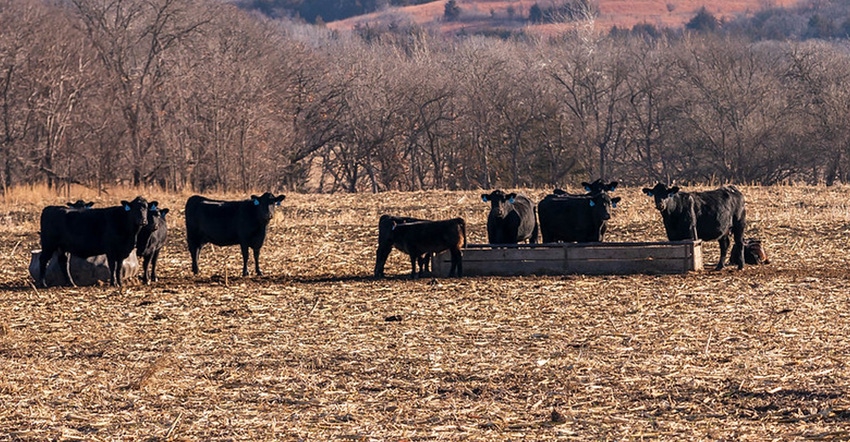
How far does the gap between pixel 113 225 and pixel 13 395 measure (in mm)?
8060

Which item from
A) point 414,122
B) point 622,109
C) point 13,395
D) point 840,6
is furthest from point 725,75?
point 840,6

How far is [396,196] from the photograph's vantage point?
125 ft

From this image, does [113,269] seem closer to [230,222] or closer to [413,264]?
[230,222]

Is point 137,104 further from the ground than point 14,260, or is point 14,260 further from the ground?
point 137,104

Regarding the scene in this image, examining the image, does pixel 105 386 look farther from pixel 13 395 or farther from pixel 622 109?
pixel 622 109

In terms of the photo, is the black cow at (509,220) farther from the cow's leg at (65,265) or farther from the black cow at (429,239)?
the cow's leg at (65,265)

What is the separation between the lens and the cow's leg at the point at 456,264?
18.7 metres

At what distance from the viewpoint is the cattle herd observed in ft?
61.0

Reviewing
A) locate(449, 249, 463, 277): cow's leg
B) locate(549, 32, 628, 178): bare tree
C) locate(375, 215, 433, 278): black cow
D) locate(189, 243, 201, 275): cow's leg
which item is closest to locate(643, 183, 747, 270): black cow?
locate(449, 249, 463, 277): cow's leg

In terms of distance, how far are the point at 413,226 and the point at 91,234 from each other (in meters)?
4.75

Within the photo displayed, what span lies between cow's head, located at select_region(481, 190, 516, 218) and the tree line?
26.2 m

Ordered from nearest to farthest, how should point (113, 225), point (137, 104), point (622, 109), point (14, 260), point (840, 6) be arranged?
point (113, 225)
point (14, 260)
point (137, 104)
point (622, 109)
point (840, 6)

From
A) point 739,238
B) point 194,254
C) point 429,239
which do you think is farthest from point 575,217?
point 194,254

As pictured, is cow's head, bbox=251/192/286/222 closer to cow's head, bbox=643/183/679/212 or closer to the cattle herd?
the cattle herd
